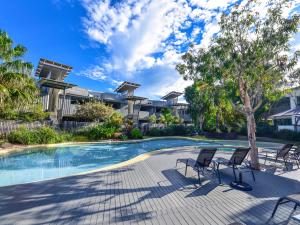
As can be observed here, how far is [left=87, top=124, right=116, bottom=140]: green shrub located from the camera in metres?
18.5

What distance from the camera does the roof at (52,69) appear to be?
63.7ft

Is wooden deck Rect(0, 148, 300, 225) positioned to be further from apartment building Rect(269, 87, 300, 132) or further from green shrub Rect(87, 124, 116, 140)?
apartment building Rect(269, 87, 300, 132)

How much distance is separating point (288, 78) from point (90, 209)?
10.1 metres

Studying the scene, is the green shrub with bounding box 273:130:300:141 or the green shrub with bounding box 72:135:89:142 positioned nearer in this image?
the green shrub with bounding box 273:130:300:141

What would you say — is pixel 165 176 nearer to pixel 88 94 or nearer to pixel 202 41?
pixel 202 41

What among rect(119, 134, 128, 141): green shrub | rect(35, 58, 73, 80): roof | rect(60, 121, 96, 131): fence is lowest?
rect(119, 134, 128, 141): green shrub

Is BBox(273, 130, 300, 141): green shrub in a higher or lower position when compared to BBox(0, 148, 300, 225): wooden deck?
higher

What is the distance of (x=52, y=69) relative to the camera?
20.4 meters

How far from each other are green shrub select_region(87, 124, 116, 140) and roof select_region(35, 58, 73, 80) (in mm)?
8077

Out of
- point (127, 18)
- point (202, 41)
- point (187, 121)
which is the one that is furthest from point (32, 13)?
point (187, 121)

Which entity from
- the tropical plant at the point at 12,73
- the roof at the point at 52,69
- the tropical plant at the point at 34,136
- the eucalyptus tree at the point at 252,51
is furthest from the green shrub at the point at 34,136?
the eucalyptus tree at the point at 252,51

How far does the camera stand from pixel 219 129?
2230 cm

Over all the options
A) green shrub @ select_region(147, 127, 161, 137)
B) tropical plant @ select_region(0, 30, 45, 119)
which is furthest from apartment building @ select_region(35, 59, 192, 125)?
tropical plant @ select_region(0, 30, 45, 119)

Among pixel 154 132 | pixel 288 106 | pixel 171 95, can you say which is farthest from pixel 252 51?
pixel 171 95
